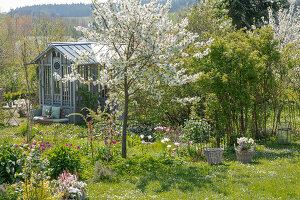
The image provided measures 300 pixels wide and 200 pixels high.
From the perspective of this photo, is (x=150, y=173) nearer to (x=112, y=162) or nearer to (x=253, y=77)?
(x=112, y=162)

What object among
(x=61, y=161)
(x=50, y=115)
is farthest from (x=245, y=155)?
(x=50, y=115)

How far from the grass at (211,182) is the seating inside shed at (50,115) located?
8.21 m

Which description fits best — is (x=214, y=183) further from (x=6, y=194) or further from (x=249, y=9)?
(x=249, y=9)

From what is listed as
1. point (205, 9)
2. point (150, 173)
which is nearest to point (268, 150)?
point (150, 173)

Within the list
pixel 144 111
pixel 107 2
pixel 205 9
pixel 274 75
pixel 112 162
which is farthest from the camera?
pixel 205 9

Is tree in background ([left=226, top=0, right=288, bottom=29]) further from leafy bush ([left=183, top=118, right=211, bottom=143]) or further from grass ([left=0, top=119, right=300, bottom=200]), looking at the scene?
grass ([left=0, top=119, right=300, bottom=200])

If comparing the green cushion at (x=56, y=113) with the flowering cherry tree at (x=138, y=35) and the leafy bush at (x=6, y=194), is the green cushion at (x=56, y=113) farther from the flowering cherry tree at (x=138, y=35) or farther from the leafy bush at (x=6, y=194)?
the leafy bush at (x=6, y=194)

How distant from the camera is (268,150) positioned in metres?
9.39

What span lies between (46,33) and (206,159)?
1878 centimetres

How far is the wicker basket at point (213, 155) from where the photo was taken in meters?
7.68

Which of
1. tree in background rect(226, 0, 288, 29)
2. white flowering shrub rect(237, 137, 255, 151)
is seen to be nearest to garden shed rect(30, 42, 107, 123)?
white flowering shrub rect(237, 137, 255, 151)

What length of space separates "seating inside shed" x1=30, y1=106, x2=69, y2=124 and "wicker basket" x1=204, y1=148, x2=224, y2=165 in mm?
8927

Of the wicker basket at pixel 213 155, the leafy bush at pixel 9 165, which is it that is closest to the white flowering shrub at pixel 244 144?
the wicker basket at pixel 213 155

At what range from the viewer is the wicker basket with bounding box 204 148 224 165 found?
303 inches
